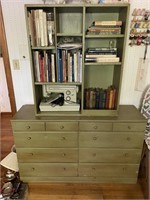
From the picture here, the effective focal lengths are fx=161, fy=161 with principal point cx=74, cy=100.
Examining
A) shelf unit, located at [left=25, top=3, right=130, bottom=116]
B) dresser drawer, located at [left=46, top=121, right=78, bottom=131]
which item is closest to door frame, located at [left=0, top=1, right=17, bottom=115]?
shelf unit, located at [left=25, top=3, right=130, bottom=116]

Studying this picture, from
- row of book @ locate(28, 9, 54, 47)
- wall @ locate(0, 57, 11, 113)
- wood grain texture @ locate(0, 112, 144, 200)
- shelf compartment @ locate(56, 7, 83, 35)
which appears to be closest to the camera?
row of book @ locate(28, 9, 54, 47)

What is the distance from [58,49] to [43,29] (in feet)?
0.65

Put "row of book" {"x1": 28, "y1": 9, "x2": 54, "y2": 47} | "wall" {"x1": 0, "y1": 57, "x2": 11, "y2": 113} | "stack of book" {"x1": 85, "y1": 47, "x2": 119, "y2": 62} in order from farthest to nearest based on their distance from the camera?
"wall" {"x1": 0, "y1": 57, "x2": 11, "y2": 113}, "stack of book" {"x1": 85, "y1": 47, "x2": 119, "y2": 62}, "row of book" {"x1": 28, "y1": 9, "x2": 54, "y2": 47}

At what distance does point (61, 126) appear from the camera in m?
1.55

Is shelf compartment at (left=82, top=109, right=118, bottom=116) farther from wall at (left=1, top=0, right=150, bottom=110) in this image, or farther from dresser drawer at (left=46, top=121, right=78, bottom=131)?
wall at (left=1, top=0, right=150, bottom=110)

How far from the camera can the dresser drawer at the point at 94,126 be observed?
5.04 ft

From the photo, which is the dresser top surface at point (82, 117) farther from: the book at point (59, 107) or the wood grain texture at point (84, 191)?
the wood grain texture at point (84, 191)

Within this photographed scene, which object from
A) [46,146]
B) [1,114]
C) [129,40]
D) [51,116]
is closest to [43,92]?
[51,116]

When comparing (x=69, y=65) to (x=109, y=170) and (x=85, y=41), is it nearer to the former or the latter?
(x=85, y=41)

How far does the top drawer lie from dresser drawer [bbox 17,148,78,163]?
23 centimetres

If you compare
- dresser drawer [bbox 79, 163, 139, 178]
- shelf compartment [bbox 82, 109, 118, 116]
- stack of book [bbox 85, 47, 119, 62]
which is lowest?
dresser drawer [bbox 79, 163, 139, 178]

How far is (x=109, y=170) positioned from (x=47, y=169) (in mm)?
661

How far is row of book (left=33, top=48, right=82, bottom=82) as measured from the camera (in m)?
1.45

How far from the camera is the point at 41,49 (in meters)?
1.47
